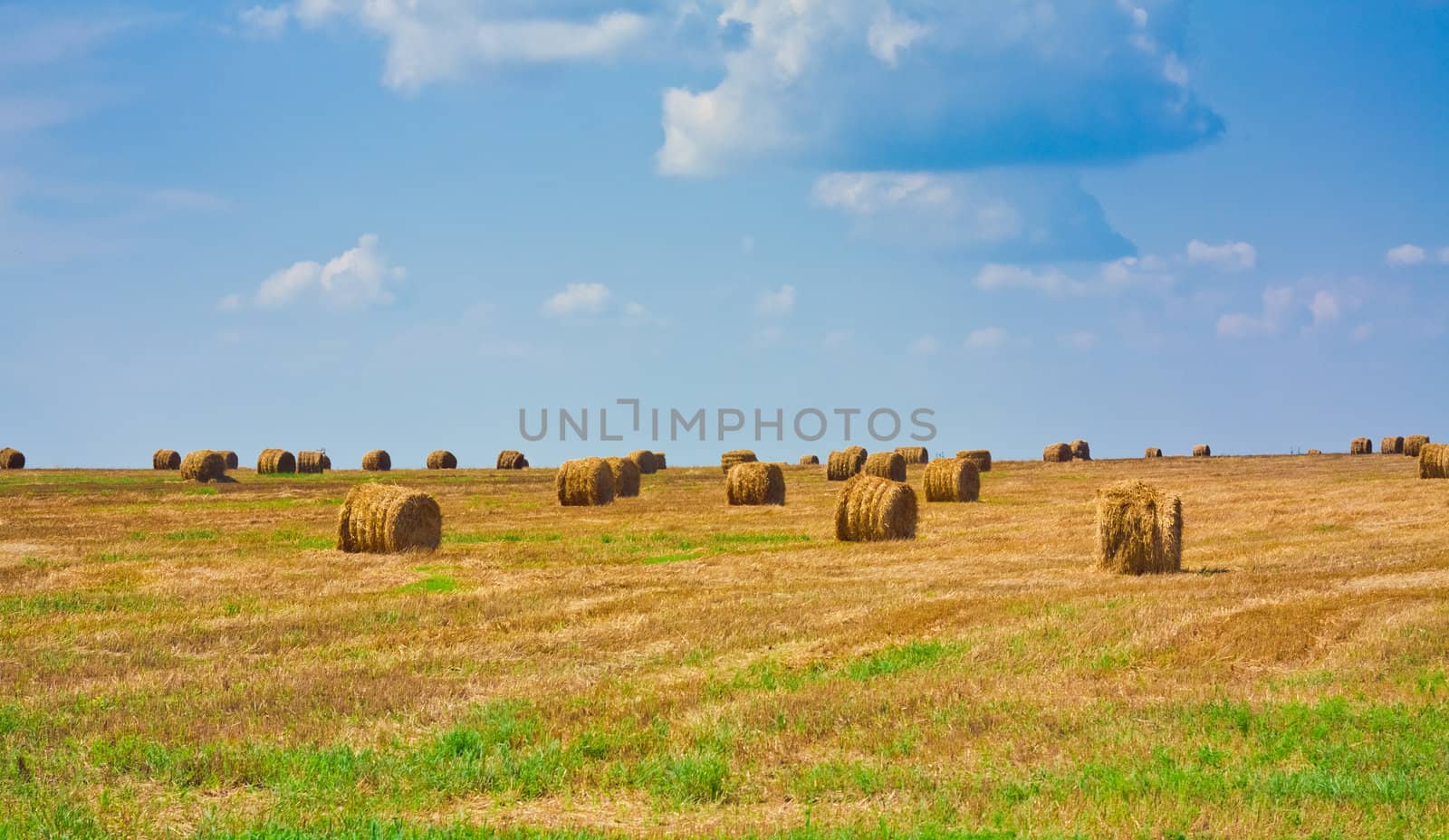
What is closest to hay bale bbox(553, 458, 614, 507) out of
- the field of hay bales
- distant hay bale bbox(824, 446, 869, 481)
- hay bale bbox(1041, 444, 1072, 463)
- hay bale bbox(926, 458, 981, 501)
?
hay bale bbox(926, 458, 981, 501)

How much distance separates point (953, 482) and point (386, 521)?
829 inches

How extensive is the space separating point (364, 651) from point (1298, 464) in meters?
60.1

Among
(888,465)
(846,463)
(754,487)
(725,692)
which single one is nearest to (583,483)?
(754,487)

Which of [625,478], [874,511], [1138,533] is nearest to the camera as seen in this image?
[1138,533]

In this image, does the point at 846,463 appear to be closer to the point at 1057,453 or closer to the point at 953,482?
the point at 953,482

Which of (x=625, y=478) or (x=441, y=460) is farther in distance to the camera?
(x=441, y=460)

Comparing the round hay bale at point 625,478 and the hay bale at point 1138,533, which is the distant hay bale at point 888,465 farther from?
the hay bale at point 1138,533

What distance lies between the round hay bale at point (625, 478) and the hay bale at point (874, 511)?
17600 mm

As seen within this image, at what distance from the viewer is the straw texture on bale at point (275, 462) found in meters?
61.1

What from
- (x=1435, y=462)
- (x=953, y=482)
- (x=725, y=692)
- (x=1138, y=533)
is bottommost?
(x=725, y=692)

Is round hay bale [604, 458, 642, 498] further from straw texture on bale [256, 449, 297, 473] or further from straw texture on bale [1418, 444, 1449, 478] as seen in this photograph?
straw texture on bale [1418, 444, 1449, 478]

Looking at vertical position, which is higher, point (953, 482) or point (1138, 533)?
point (953, 482)

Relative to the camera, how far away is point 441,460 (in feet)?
238

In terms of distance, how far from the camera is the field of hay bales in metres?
7.95
